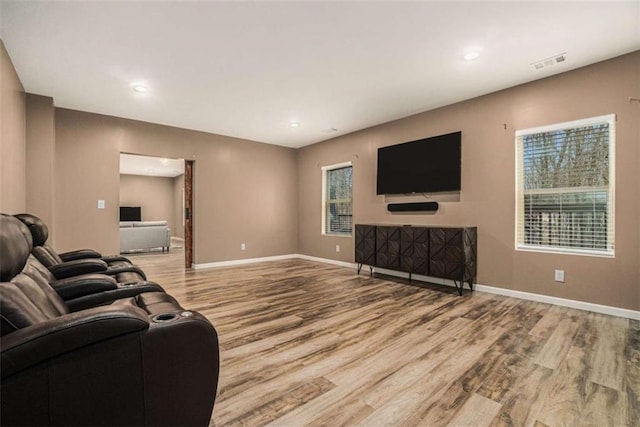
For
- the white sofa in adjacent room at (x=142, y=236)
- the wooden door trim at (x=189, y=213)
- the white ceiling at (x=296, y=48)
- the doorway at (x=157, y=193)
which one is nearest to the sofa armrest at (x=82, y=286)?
the white ceiling at (x=296, y=48)

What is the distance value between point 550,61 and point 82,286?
4.62 m

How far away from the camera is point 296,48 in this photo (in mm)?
2854

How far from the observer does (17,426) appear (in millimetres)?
Answer: 911

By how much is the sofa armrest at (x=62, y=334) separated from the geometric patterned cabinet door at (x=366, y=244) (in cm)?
408

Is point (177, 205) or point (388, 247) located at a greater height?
point (177, 205)

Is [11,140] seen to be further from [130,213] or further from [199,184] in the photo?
[130,213]

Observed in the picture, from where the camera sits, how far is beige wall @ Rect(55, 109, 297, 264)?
4.56m

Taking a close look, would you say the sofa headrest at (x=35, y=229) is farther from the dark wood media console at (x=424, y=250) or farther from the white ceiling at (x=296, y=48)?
the dark wood media console at (x=424, y=250)

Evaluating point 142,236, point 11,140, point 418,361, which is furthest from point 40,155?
point 418,361

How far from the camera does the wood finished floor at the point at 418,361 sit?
1572 millimetres

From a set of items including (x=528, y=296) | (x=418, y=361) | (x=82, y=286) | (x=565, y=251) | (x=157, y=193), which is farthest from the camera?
(x=157, y=193)

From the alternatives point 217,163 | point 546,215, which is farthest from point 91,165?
point 546,215

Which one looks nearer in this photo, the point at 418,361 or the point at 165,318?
the point at 165,318

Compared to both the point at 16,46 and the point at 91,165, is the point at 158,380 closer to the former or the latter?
the point at 16,46
